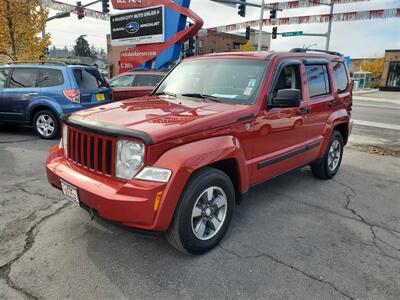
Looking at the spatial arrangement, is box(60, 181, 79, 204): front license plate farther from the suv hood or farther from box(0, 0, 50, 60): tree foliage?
box(0, 0, 50, 60): tree foliage

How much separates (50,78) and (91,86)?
0.91 m

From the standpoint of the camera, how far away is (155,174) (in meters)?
2.62

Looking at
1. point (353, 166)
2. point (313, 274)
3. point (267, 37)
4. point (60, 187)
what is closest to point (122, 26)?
point (353, 166)

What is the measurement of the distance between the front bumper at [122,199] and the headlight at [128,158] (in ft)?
0.29

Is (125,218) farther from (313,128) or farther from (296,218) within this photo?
(313,128)

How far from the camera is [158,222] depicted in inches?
103

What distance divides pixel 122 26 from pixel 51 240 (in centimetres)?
1470

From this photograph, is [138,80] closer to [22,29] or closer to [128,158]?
[22,29]

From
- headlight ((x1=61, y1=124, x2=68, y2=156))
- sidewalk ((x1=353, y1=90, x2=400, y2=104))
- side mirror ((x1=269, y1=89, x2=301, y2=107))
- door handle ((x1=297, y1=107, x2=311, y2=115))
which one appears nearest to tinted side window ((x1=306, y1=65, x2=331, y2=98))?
door handle ((x1=297, y1=107, x2=311, y2=115))

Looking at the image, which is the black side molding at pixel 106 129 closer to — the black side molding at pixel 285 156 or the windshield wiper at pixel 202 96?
the windshield wiper at pixel 202 96

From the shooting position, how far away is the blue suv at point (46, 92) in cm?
736

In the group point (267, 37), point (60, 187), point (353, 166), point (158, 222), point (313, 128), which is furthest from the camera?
point (267, 37)

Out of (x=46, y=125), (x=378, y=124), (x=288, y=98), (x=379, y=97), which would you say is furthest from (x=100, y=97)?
(x=379, y=97)

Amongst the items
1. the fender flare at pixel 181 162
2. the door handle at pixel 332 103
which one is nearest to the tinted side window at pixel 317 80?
the door handle at pixel 332 103
